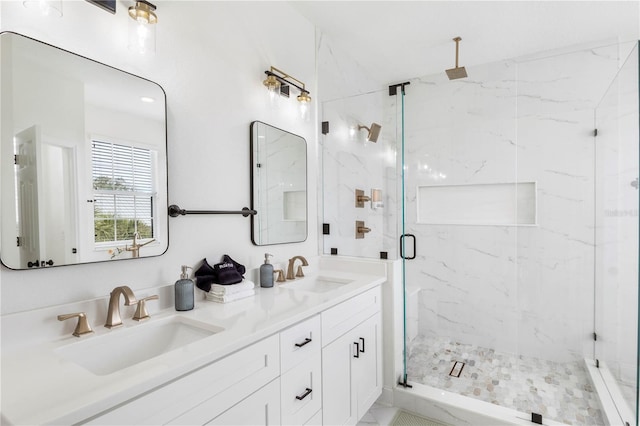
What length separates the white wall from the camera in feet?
3.76

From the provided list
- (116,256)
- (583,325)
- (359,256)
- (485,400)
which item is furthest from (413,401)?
(116,256)

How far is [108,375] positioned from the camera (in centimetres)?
85

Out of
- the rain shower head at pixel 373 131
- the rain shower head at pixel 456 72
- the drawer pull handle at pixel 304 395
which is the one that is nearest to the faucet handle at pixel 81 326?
the drawer pull handle at pixel 304 395

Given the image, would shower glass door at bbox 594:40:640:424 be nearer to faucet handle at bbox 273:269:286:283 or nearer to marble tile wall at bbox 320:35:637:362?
marble tile wall at bbox 320:35:637:362

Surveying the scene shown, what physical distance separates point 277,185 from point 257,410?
1279 millimetres

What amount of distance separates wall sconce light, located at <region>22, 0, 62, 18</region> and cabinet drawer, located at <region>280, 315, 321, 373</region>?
4.45ft

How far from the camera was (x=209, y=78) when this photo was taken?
1690 millimetres

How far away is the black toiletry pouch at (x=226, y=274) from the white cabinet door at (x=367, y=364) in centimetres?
72

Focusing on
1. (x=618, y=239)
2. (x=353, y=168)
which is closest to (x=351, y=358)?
(x=353, y=168)

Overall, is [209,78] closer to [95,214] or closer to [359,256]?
[95,214]

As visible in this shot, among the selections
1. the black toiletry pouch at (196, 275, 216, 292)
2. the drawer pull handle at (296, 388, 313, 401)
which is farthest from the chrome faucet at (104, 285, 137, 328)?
the drawer pull handle at (296, 388, 313, 401)

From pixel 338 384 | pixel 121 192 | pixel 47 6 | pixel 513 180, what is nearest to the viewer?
pixel 47 6

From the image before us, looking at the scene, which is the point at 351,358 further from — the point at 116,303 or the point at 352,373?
the point at 116,303

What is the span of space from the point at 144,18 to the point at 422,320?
2526 millimetres
